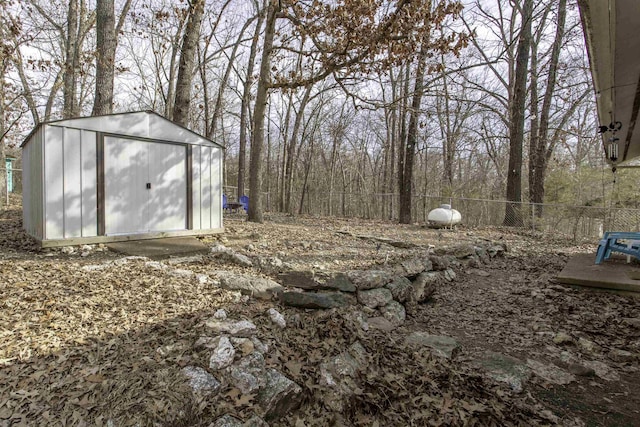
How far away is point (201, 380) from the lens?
7.05 feet

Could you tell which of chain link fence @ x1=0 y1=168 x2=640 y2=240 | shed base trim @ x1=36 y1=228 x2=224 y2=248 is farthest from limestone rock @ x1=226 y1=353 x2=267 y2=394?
chain link fence @ x1=0 y1=168 x2=640 y2=240

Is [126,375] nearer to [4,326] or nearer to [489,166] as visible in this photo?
[4,326]

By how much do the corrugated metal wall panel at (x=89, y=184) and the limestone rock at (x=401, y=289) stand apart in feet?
14.9

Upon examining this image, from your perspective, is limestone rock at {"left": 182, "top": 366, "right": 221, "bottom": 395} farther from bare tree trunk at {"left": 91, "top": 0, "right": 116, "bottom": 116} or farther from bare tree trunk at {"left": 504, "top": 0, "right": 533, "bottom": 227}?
bare tree trunk at {"left": 504, "top": 0, "right": 533, "bottom": 227}

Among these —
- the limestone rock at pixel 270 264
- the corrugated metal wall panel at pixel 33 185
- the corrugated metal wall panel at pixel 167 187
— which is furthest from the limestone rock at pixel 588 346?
the corrugated metal wall panel at pixel 33 185

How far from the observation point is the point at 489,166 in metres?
21.2

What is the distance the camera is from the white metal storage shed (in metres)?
5.09

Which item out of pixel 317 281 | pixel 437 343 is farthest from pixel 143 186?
pixel 437 343

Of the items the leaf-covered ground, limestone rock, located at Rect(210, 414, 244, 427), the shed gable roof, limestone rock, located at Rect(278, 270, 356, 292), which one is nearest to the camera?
limestone rock, located at Rect(210, 414, 244, 427)

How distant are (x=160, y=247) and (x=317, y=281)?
9.67ft

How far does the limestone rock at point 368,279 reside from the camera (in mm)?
4090

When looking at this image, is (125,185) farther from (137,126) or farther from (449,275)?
(449,275)

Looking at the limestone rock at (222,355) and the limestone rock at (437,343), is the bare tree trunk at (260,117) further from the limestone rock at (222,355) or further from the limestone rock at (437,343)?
the limestone rock at (222,355)

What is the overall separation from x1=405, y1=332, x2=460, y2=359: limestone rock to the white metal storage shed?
15.4ft
